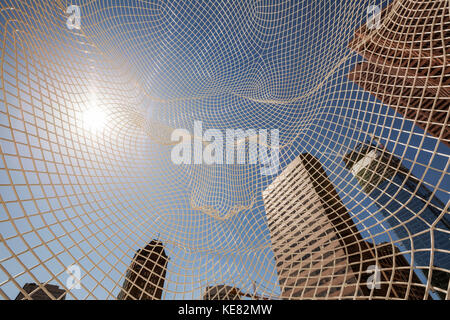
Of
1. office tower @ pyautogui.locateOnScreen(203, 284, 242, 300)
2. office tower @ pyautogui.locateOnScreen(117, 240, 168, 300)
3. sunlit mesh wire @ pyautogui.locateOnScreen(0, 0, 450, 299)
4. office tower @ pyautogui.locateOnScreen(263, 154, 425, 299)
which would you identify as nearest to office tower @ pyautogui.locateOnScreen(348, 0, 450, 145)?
sunlit mesh wire @ pyautogui.locateOnScreen(0, 0, 450, 299)

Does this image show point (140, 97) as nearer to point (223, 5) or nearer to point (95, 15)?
point (95, 15)

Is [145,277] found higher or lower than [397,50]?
lower

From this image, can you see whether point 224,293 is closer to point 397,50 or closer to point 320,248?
point 320,248

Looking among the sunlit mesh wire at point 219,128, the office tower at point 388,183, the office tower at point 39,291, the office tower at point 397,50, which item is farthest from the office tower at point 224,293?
the office tower at point 397,50

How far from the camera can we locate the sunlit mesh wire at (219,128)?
2529 mm

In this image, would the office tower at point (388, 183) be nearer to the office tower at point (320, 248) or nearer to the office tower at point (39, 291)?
the office tower at point (320, 248)

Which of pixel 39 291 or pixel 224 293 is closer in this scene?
pixel 224 293

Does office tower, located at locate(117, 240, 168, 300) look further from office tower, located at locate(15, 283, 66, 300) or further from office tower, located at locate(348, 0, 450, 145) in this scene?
office tower, located at locate(348, 0, 450, 145)

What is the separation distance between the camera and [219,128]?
7.22 metres

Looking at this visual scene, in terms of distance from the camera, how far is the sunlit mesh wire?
2.53 m

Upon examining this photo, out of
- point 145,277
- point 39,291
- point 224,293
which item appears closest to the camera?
point 224,293

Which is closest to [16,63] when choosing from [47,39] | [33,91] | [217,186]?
[33,91]

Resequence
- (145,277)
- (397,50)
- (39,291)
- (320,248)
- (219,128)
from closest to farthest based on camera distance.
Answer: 1. (397,50)
2. (145,277)
3. (320,248)
4. (219,128)
5. (39,291)

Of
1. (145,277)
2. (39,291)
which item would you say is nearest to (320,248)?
(145,277)
